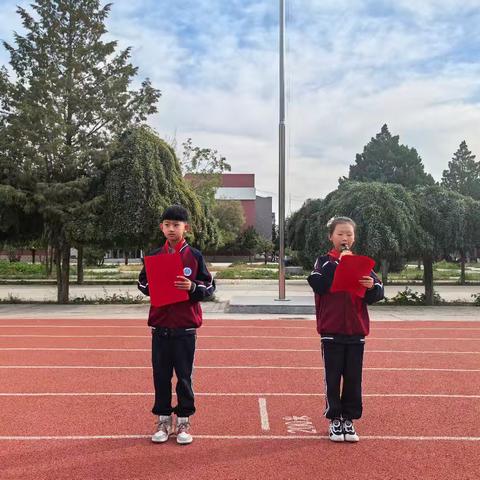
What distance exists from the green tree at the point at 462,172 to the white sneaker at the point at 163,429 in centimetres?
7933

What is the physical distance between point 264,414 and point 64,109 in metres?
16.9

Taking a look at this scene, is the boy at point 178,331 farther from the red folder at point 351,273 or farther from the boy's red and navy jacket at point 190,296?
the red folder at point 351,273

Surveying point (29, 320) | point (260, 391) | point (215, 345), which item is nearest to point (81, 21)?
point (29, 320)

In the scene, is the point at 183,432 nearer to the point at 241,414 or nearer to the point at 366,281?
the point at 241,414

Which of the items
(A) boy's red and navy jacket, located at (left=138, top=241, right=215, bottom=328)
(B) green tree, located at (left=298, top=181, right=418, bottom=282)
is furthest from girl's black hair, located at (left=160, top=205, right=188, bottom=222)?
(B) green tree, located at (left=298, top=181, right=418, bottom=282)

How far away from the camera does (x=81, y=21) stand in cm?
2036

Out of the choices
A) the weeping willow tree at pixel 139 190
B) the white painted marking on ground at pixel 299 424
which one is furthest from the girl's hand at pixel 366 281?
the weeping willow tree at pixel 139 190

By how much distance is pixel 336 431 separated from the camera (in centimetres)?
483

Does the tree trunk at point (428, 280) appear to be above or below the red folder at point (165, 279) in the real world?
below

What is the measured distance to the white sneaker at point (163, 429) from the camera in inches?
186

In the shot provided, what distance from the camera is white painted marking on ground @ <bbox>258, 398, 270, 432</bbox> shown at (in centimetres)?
525

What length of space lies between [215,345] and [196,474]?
6.35m

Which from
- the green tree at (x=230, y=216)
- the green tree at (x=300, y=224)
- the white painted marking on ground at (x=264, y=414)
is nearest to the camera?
the white painted marking on ground at (x=264, y=414)

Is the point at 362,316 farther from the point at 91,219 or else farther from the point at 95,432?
the point at 91,219
